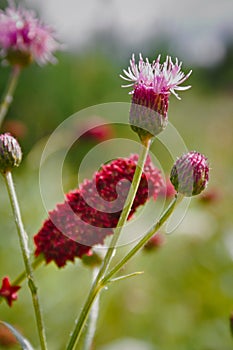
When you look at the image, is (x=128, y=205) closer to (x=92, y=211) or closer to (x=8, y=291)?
(x=92, y=211)

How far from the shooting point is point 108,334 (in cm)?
392

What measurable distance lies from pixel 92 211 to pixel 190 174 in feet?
1.06

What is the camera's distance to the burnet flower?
5.18ft

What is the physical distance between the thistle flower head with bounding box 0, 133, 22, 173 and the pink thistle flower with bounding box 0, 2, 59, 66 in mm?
1325

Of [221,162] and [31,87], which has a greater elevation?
[31,87]

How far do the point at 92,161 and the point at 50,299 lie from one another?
227cm

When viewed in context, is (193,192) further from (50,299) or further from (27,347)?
(50,299)

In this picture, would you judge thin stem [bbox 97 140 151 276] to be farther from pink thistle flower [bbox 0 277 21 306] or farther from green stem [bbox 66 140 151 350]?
pink thistle flower [bbox 0 277 21 306]

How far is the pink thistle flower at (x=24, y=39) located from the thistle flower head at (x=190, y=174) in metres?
1.57

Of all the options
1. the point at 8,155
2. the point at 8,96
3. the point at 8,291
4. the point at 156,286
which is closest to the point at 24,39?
the point at 8,96

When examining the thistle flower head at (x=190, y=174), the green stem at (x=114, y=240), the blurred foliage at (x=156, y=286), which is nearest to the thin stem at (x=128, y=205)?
the green stem at (x=114, y=240)

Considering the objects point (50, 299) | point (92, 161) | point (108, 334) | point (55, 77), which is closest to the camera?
point (50, 299)

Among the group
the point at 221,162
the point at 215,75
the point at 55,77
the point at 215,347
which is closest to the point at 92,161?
the point at 221,162

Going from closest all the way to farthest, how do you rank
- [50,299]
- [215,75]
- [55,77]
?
[50,299], [55,77], [215,75]
